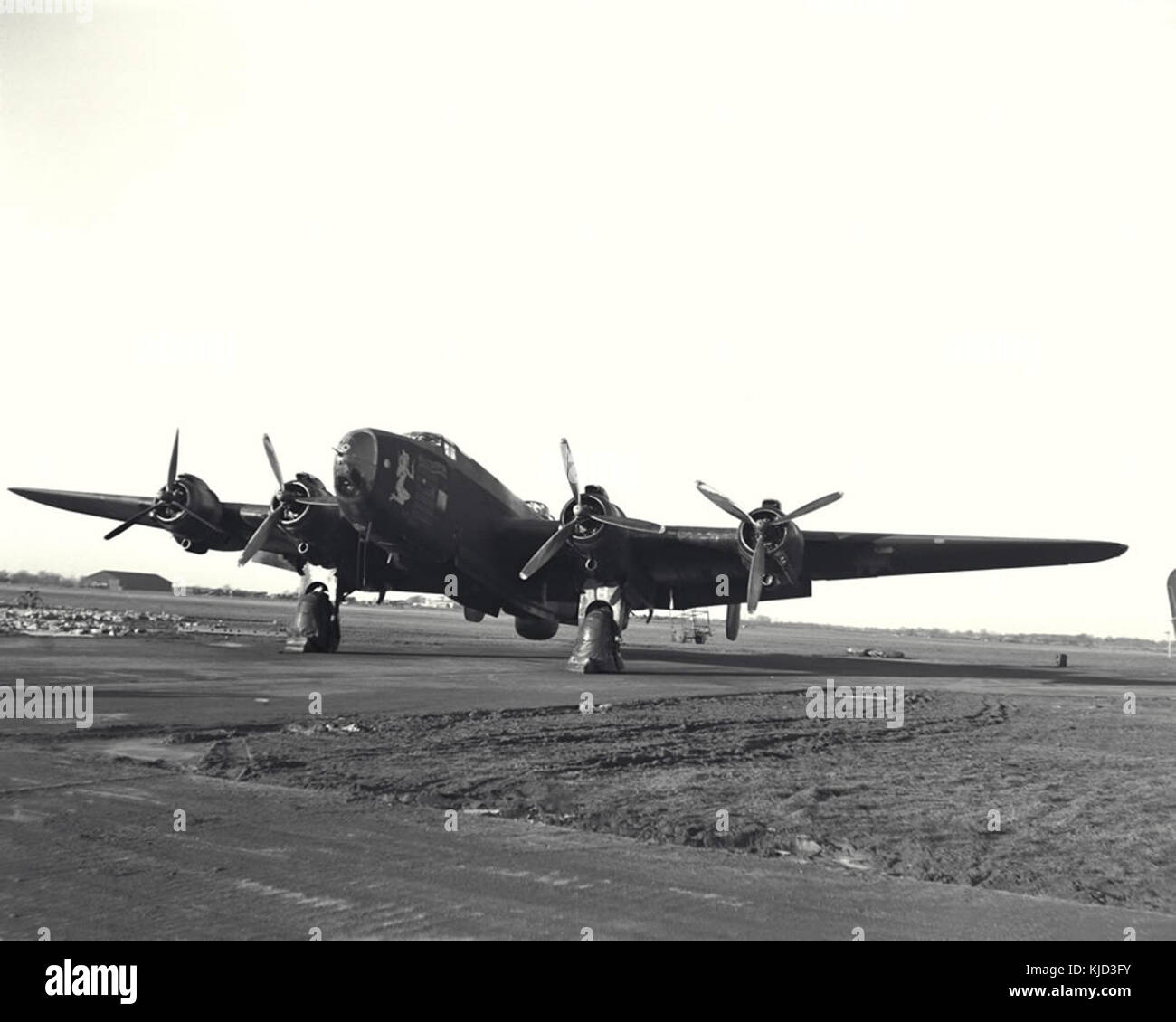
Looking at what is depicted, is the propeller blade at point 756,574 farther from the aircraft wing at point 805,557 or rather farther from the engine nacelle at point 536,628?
the engine nacelle at point 536,628

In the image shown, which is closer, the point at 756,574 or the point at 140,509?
the point at 756,574

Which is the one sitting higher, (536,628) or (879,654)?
(536,628)

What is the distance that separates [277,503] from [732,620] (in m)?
13.1

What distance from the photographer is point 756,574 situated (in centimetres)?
2345

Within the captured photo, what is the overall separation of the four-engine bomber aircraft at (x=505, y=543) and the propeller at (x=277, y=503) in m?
0.04

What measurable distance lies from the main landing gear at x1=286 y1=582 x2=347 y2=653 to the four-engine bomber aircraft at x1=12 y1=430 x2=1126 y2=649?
0.26 meters

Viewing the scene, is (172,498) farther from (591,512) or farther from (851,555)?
(851,555)

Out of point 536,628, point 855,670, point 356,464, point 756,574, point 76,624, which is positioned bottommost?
point 855,670

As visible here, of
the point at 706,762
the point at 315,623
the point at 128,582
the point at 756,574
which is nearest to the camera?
the point at 706,762

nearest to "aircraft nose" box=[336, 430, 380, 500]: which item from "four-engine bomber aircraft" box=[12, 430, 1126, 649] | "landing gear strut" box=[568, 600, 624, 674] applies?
"four-engine bomber aircraft" box=[12, 430, 1126, 649]

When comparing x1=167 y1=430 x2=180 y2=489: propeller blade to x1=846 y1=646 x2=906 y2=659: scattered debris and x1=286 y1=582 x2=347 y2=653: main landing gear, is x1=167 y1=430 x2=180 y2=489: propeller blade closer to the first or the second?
x1=286 y1=582 x2=347 y2=653: main landing gear

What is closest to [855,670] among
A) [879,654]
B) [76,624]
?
[879,654]
